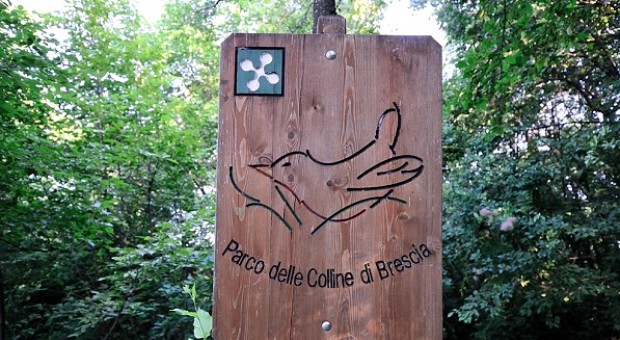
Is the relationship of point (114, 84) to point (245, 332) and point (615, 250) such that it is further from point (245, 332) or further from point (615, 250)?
point (615, 250)

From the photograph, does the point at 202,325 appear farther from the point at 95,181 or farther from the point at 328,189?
the point at 95,181

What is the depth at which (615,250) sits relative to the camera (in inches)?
210

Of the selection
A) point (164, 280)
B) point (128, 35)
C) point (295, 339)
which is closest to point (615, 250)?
point (164, 280)

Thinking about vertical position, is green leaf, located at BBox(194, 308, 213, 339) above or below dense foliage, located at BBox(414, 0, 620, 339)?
below

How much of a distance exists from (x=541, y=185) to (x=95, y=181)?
12.9 feet

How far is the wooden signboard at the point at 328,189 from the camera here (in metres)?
1.73

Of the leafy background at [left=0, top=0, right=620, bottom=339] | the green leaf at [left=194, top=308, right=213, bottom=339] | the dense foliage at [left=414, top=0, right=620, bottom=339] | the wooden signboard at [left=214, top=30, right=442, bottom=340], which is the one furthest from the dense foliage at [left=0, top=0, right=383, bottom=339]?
the green leaf at [left=194, top=308, right=213, bottom=339]

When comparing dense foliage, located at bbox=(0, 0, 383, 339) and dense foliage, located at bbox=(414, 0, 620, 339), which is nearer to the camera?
dense foliage, located at bbox=(0, 0, 383, 339)

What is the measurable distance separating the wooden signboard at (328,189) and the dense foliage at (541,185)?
2527 mm

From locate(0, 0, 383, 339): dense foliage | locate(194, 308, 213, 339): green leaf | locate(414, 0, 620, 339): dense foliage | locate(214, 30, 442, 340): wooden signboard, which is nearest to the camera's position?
locate(194, 308, 213, 339): green leaf

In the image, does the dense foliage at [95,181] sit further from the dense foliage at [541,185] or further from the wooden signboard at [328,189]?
the wooden signboard at [328,189]

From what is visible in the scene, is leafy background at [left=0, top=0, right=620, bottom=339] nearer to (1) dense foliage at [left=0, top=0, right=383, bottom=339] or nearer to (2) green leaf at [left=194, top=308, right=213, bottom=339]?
(1) dense foliage at [left=0, top=0, right=383, bottom=339]

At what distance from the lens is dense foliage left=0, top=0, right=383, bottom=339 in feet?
13.6

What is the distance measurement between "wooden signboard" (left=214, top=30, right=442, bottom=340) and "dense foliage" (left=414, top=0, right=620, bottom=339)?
99.5 inches
